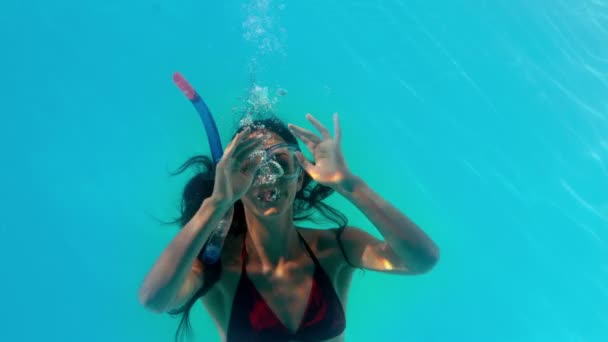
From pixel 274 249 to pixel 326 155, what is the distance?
62cm

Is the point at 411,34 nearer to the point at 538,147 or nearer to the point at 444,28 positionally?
the point at 444,28

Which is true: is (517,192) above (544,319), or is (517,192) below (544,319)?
above

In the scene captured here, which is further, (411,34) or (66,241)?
(411,34)

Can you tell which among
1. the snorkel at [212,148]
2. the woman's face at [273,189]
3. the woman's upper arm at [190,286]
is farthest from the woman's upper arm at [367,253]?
the woman's upper arm at [190,286]

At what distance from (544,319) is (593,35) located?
314 centimetres

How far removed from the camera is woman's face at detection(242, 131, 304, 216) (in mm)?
1702

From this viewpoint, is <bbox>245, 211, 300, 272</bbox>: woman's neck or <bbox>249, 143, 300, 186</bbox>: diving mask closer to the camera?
<bbox>249, 143, 300, 186</bbox>: diving mask

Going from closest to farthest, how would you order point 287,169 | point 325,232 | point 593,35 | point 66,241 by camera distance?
point 287,169
point 325,232
point 66,241
point 593,35

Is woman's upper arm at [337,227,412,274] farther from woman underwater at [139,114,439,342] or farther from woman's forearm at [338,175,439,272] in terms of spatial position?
woman's forearm at [338,175,439,272]

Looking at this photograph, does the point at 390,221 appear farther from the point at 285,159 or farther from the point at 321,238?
the point at 321,238

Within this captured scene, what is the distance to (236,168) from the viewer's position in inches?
60.9

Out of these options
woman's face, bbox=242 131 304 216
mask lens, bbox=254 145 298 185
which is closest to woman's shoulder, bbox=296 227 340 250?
woman's face, bbox=242 131 304 216

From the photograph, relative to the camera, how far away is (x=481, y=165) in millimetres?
4730

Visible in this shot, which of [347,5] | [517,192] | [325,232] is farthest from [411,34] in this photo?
[325,232]
